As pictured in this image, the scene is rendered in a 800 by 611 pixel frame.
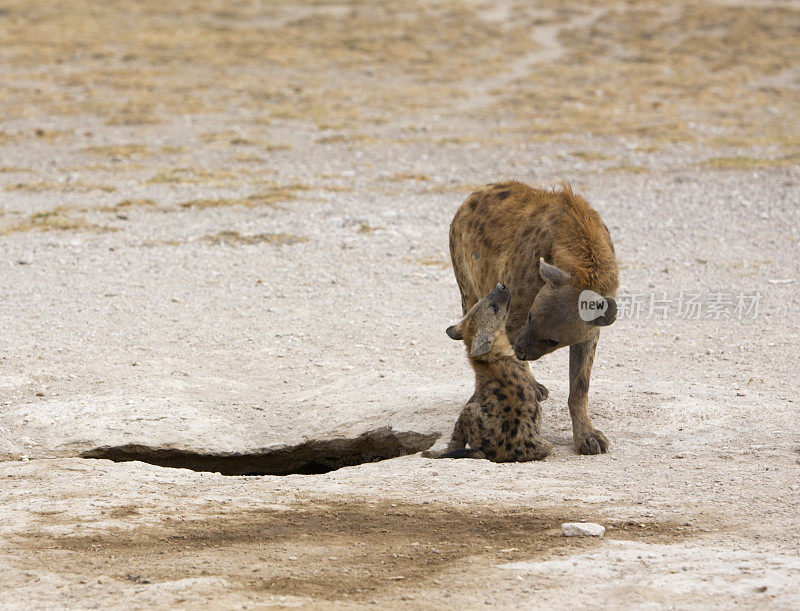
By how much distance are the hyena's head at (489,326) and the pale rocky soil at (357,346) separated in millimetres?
527

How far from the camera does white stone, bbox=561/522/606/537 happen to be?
11.3 feet

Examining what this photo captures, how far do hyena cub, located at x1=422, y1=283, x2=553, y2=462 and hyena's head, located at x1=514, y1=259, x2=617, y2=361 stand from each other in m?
0.23

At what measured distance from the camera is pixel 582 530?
136 inches

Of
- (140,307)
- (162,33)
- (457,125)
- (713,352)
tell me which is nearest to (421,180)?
(457,125)

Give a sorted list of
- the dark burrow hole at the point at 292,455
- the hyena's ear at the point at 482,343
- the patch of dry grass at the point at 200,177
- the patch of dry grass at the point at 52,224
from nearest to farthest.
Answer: the hyena's ear at the point at 482,343 < the dark burrow hole at the point at 292,455 < the patch of dry grass at the point at 52,224 < the patch of dry grass at the point at 200,177

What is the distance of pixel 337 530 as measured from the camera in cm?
363

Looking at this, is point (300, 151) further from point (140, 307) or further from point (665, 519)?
point (665, 519)

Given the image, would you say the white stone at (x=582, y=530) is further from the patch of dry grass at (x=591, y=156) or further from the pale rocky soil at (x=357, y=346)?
the patch of dry grass at (x=591, y=156)

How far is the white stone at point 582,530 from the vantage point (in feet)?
11.3

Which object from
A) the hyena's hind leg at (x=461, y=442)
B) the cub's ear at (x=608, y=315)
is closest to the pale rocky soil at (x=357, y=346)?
the hyena's hind leg at (x=461, y=442)

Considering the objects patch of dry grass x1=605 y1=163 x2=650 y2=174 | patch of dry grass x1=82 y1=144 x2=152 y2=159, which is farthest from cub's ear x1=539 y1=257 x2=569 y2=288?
patch of dry grass x1=82 y1=144 x2=152 y2=159

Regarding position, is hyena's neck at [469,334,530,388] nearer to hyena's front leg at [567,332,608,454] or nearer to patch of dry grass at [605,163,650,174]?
hyena's front leg at [567,332,608,454]

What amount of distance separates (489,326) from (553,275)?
47 cm

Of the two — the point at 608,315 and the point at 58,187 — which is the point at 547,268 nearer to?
the point at 608,315
